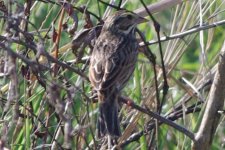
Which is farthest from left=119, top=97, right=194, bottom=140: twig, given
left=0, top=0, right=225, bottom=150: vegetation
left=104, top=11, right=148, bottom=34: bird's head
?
left=104, top=11, right=148, bottom=34: bird's head

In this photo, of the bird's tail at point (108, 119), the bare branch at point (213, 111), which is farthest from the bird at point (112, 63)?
the bare branch at point (213, 111)

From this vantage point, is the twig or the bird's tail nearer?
the twig

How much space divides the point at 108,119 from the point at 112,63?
421 millimetres

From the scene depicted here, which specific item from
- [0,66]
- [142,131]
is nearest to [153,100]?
[142,131]

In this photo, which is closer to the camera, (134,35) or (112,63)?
(112,63)

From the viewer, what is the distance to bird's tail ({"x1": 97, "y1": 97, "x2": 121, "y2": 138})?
9.12 feet

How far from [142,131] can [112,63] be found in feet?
1.21

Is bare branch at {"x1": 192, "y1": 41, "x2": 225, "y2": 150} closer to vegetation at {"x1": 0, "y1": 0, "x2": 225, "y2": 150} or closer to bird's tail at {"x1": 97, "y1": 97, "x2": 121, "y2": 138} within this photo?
vegetation at {"x1": 0, "y1": 0, "x2": 225, "y2": 150}

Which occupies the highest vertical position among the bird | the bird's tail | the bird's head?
the bird's head

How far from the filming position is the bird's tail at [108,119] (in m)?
2.78

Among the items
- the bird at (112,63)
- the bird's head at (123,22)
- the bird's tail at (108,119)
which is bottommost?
the bird's tail at (108,119)

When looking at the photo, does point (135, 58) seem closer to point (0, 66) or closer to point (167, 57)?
point (167, 57)

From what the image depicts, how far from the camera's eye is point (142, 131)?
10.0 feet

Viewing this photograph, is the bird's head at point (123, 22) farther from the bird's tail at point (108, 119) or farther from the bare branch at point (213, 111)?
the bare branch at point (213, 111)
